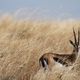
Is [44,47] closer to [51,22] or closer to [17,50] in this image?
[17,50]

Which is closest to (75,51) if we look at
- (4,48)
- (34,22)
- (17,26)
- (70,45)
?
(70,45)

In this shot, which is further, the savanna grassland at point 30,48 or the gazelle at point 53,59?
the gazelle at point 53,59

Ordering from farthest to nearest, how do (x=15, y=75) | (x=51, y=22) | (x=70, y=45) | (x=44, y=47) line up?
(x=51, y=22) < (x=70, y=45) < (x=44, y=47) < (x=15, y=75)

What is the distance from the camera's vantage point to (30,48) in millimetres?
6418

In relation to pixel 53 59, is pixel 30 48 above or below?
above

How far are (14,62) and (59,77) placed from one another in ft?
4.41

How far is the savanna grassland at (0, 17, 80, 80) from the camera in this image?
498cm

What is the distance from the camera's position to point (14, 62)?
5852 millimetres

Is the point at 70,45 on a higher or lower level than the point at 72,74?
lower

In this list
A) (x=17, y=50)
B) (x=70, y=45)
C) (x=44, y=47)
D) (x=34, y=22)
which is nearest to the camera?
(x=17, y=50)

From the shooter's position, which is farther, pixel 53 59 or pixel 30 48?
pixel 30 48

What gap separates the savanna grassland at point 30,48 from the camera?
16.3ft

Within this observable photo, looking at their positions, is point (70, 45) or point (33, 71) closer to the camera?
point (33, 71)

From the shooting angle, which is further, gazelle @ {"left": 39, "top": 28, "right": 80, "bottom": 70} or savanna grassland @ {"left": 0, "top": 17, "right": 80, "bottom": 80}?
gazelle @ {"left": 39, "top": 28, "right": 80, "bottom": 70}
